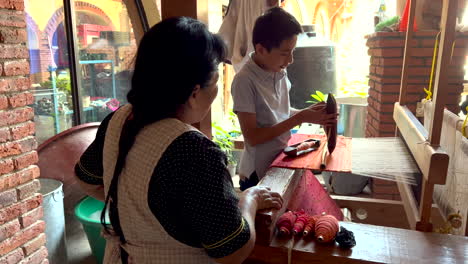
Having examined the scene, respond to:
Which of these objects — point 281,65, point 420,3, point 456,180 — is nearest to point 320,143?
point 281,65

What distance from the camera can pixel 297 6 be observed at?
7.24 meters

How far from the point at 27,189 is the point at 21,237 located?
0.91 ft

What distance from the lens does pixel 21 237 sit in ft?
6.97

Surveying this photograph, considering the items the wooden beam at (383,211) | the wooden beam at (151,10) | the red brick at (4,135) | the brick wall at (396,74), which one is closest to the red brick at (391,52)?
the brick wall at (396,74)

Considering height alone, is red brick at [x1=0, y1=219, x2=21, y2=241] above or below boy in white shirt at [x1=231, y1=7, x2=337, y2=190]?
below

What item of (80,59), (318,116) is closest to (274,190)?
(318,116)

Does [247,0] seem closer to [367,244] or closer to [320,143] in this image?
[320,143]

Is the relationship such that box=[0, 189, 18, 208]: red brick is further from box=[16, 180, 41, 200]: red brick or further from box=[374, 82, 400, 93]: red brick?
box=[374, 82, 400, 93]: red brick

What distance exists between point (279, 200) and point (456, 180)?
33.3 inches

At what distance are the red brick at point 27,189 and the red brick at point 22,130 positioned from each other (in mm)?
279

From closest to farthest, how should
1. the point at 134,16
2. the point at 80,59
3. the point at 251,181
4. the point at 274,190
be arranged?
the point at 274,190 → the point at 251,181 → the point at 80,59 → the point at 134,16

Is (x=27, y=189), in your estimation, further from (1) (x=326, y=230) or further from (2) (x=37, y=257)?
(1) (x=326, y=230)

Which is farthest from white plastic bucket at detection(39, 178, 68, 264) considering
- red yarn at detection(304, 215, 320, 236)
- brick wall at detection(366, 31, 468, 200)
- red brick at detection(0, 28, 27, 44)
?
brick wall at detection(366, 31, 468, 200)

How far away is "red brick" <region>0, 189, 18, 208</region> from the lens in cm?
197
